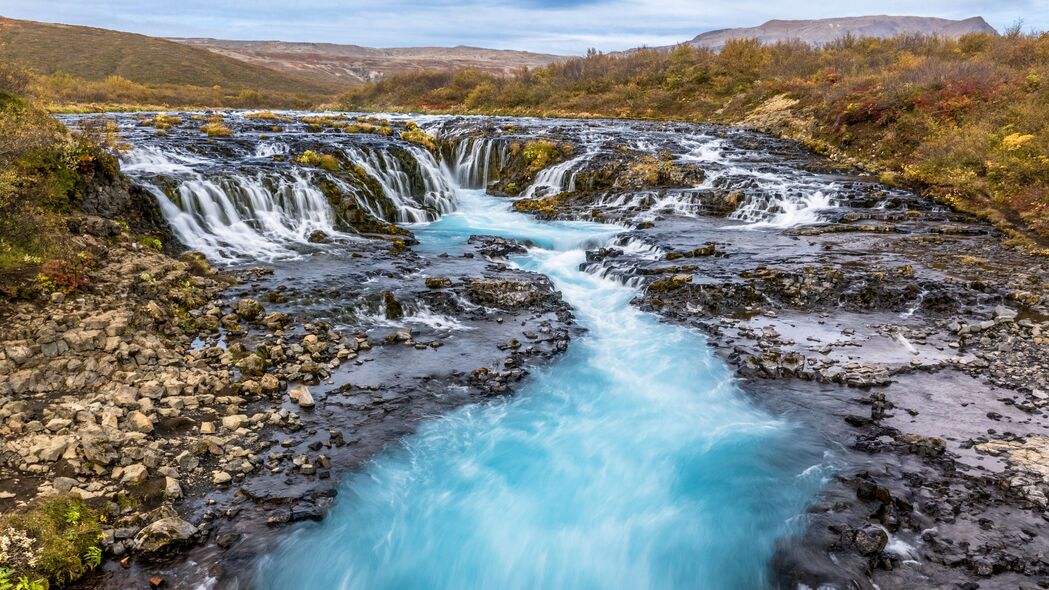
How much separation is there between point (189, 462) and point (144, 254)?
7.82 m

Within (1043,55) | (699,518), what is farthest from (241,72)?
(699,518)

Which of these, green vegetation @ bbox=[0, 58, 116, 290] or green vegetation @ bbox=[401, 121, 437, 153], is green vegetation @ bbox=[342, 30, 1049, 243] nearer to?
green vegetation @ bbox=[401, 121, 437, 153]

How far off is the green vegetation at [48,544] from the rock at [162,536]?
1.26 ft

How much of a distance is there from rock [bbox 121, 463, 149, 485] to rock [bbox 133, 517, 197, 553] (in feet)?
3.04

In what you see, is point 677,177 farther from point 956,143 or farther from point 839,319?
point 839,319

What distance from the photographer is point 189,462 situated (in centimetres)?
727

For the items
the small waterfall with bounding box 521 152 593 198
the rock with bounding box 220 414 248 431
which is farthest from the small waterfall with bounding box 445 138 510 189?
the rock with bounding box 220 414 248 431

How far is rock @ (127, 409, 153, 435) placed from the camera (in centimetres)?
762

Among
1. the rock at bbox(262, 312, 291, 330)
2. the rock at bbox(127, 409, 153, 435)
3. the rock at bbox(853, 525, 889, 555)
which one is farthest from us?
the rock at bbox(262, 312, 291, 330)

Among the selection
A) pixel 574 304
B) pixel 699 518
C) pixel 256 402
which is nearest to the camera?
pixel 699 518

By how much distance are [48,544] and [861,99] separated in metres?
40.4

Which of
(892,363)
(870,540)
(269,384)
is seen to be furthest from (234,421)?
(892,363)

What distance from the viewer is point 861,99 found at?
3372cm

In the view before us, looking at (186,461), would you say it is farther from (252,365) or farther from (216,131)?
(216,131)
